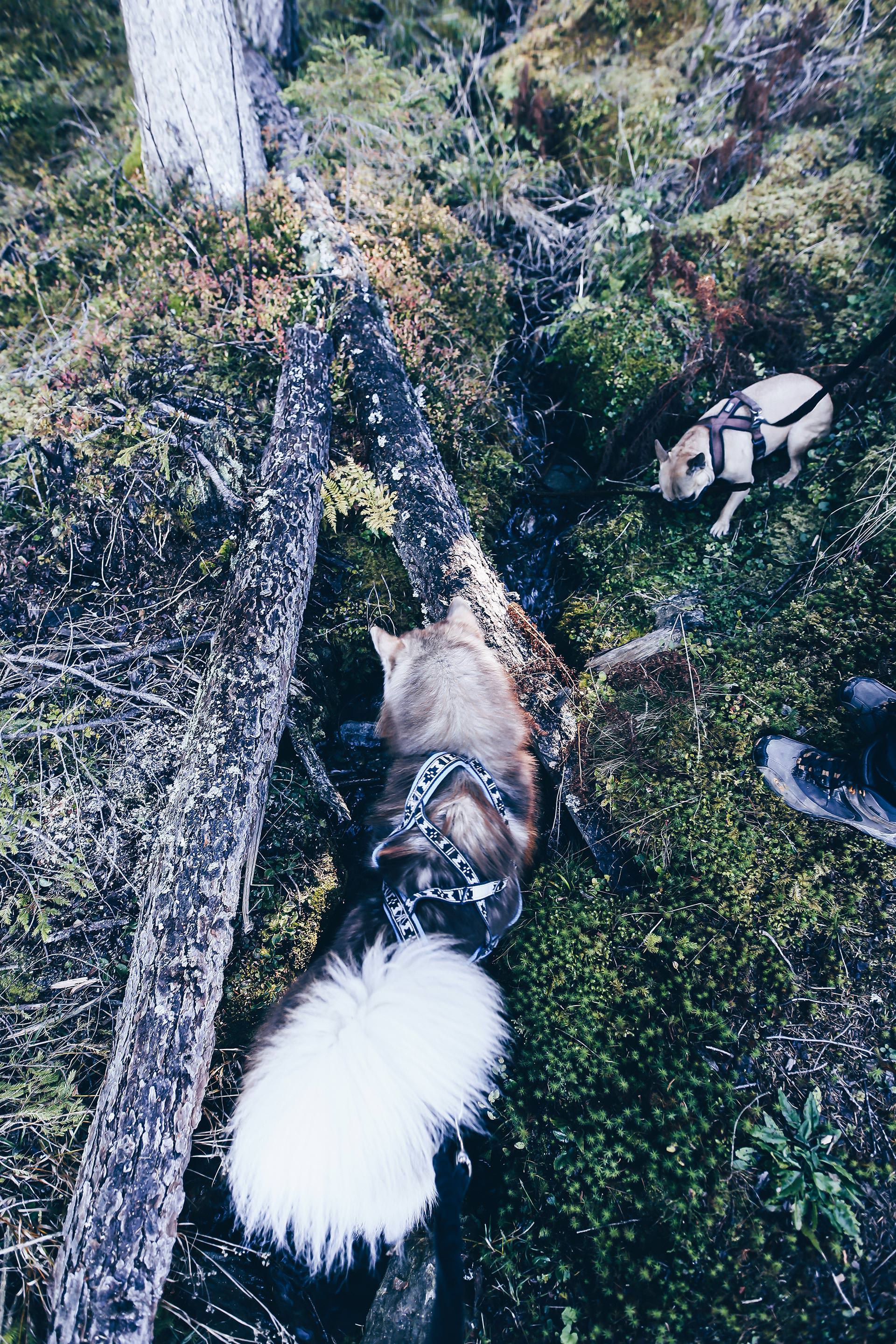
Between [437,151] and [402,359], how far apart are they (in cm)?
265

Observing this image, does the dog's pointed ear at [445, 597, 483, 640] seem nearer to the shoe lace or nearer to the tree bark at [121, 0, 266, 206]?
the shoe lace

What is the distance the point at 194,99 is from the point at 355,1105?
700 centimetres

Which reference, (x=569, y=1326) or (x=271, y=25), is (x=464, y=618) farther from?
(x=271, y=25)

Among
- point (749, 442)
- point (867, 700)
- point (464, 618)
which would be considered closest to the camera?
point (867, 700)

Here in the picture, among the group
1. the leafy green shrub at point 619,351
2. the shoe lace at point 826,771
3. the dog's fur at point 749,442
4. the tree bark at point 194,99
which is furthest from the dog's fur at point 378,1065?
the tree bark at point 194,99

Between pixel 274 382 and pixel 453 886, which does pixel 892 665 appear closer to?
pixel 453 886

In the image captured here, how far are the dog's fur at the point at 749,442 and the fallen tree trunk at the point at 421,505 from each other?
1523 millimetres

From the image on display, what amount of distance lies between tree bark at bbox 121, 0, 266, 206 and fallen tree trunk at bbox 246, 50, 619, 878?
1.44 ft

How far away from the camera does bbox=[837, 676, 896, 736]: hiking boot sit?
3.14m

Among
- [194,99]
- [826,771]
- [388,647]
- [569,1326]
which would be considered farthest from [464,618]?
[194,99]

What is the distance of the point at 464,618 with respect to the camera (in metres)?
3.46

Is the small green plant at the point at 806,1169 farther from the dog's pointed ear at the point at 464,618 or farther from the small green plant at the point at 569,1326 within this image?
the dog's pointed ear at the point at 464,618

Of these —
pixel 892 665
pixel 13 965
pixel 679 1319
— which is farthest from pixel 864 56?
pixel 13 965

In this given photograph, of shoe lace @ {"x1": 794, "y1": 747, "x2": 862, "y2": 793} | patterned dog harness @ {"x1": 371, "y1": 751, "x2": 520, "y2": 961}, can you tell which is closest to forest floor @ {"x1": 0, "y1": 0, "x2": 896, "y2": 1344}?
shoe lace @ {"x1": 794, "y1": 747, "x2": 862, "y2": 793}
